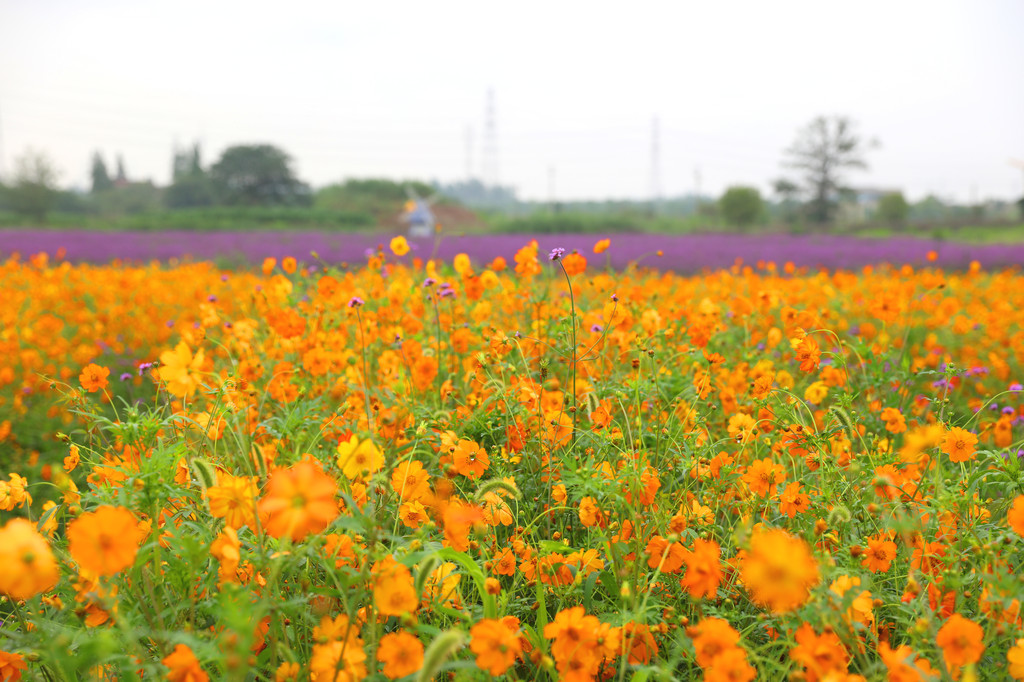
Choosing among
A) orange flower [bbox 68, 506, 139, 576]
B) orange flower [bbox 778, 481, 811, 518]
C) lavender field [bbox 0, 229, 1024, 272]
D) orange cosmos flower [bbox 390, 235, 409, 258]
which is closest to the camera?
orange flower [bbox 68, 506, 139, 576]

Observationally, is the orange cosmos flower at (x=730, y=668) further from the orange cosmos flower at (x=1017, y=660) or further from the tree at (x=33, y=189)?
the tree at (x=33, y=189)

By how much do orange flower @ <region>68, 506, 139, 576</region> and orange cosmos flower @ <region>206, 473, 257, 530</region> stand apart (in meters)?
0.19

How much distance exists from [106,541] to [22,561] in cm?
10

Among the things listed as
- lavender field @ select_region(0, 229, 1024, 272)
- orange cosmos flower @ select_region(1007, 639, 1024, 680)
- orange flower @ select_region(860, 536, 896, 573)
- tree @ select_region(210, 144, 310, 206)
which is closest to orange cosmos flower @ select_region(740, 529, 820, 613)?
orange cosmos flower @ select_region(1007, 639, 1024, 680)

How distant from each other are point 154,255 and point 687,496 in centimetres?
980

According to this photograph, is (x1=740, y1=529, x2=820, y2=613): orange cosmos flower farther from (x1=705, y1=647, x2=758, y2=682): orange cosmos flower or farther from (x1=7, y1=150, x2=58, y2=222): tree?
(x1=7, y1=150, x2=58, y2=222): tree

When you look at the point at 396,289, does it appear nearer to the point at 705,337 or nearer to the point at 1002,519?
the point at 705,337

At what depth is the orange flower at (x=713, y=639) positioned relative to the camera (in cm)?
76

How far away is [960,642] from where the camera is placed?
0.79m

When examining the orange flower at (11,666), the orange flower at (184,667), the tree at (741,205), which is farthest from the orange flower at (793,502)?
the tree at (741,205)

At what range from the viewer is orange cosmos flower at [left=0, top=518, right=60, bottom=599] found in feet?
2.02

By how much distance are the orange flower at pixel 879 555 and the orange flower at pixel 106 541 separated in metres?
1.08

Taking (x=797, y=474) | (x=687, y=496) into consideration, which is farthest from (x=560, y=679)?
(x=797, y=474)

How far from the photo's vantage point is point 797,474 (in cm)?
148
